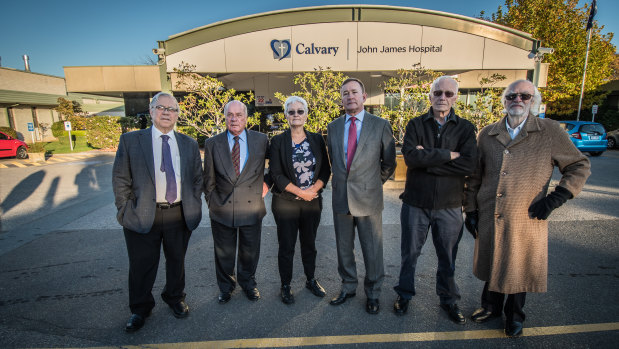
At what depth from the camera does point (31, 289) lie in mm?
3291

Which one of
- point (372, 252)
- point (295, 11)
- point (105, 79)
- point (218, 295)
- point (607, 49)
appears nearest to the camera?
point (372, 252)

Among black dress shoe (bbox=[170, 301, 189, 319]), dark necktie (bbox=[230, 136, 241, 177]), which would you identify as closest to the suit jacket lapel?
dark necktie (bbox=[230, 136, 241, 177])

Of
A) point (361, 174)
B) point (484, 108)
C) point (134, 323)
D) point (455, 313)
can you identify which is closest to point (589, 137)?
point (484, 108)

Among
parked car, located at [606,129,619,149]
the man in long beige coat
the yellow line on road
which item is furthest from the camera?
parked car, located at [606,129,619,149]

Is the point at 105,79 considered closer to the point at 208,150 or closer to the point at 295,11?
the point at 295,11

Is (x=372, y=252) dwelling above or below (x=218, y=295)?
above

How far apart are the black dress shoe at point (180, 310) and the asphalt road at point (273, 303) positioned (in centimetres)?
7

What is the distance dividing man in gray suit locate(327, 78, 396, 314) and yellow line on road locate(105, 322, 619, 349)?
0.38 m

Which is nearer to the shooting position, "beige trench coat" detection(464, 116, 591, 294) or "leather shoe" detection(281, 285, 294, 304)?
"beige trench coat" detection(464, 116, 591, 294)

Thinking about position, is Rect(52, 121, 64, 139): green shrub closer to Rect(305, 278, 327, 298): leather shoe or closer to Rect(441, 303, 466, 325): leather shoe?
Rect(305, 278, 327, 298): leather shoe

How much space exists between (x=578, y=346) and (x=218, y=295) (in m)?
3.25

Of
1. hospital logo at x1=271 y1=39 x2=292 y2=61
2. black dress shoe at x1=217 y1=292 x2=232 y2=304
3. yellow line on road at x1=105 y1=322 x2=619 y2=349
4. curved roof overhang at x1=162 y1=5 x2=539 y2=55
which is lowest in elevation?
yellow line on road at x1=105 y1=322 x2=619 y2=349

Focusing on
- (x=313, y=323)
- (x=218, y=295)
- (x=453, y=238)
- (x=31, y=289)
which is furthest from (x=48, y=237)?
(x=453, y=238)

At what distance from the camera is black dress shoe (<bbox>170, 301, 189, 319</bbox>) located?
2.81m
